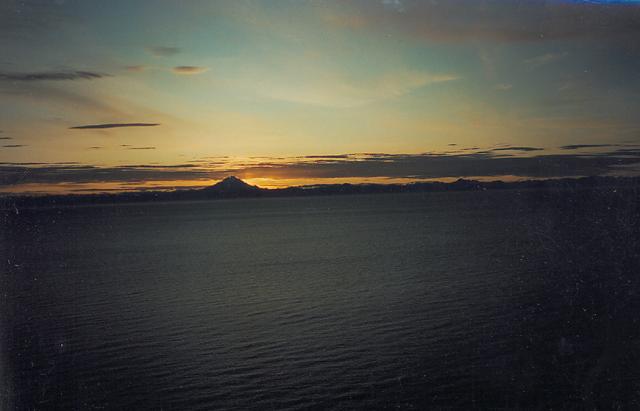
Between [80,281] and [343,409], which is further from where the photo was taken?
[80,281]

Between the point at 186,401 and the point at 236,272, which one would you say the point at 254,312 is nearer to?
the point at 186,401

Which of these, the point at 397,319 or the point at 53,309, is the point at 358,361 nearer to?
the point at 397,319

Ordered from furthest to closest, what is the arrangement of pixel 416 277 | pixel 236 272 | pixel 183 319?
pixel 236 272, pixel 416 277, pixel 183 319

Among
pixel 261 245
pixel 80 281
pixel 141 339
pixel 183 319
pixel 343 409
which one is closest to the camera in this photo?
pixel 343 409

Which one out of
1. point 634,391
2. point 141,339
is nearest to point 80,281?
point 141,339

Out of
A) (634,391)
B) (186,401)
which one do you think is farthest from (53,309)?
(634,391)

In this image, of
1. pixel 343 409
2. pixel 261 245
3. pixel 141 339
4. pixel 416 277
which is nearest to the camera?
pixel 343 409

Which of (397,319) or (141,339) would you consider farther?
(397,319)

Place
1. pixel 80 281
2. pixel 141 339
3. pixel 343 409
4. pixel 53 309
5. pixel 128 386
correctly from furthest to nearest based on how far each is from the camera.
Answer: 1. pixel 80 281
2. pixel 53 309
3. pixel 141 339
4. pixel 128 386
5. pixel 343 409
